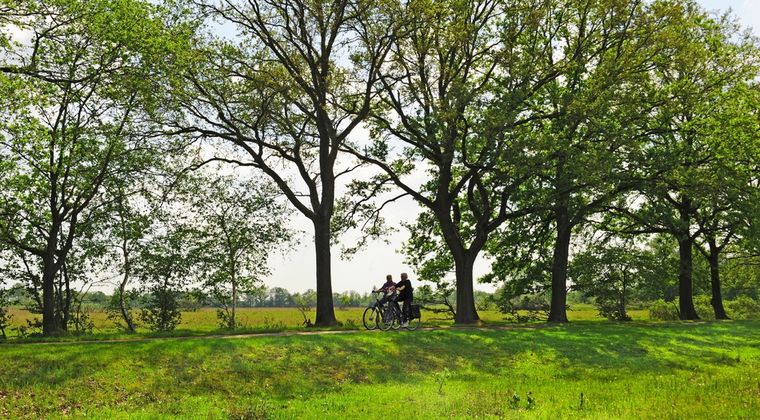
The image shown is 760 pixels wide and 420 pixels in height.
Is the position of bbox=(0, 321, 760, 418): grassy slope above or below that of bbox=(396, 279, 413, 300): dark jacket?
below

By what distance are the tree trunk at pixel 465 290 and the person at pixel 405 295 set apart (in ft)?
23.8

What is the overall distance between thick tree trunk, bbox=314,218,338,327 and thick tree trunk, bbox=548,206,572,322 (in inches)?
546

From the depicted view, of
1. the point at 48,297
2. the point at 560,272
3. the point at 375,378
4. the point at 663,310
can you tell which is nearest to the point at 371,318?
the point at 375,378

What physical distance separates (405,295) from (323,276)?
20.9 ft

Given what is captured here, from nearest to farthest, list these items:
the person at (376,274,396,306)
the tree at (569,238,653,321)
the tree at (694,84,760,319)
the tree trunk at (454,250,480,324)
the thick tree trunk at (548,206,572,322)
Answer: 1. the person at (376,274,396,306)
2. the tree trunk at (454,250,480,324)
3. the tree at (694,84,760,319)
4. the thick tree trunk at (548,206,572,322)
5. the tree at (569,238,653,321)

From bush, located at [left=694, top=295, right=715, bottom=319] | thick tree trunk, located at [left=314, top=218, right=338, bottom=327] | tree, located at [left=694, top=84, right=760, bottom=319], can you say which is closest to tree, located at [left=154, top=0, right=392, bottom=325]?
thick tree trunk, located at [left=314, top=218, right=338, bottom=327]

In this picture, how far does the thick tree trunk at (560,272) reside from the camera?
1348 inches

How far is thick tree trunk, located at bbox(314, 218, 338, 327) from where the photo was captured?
2775 cm

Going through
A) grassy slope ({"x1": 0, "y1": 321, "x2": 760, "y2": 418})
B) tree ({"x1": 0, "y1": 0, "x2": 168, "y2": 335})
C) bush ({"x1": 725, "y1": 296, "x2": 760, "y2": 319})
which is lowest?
bush ({"x1": 725, "y1": 296, "x2": 760, "y2": 319})

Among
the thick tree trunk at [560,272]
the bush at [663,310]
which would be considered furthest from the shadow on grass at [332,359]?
the bush at [663,310]

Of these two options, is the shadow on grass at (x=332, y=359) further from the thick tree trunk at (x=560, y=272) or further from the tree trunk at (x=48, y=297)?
the thick tree trunk at (x=560, y=272)

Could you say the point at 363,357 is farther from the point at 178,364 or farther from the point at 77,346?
the point at 77,346

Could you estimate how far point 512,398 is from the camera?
1398 cm

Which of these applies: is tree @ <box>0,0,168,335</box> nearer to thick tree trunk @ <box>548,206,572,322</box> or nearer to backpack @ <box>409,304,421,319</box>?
backpack @ <box>409,304,421,319</box>
